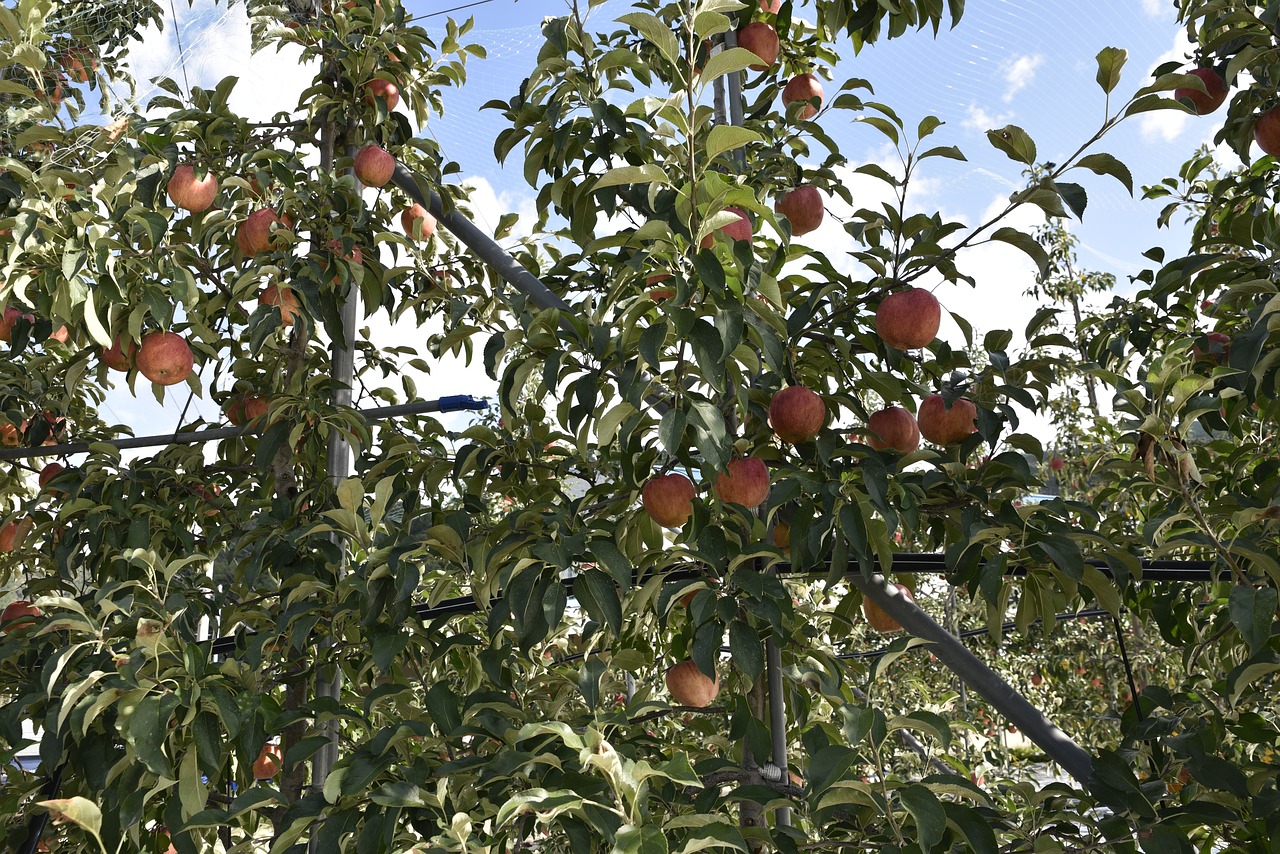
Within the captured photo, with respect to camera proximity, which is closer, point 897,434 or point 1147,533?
point 1147,533

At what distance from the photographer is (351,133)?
2244 mm

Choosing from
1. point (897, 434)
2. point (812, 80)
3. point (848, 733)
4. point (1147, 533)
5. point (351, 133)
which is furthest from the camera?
point (351, 133)

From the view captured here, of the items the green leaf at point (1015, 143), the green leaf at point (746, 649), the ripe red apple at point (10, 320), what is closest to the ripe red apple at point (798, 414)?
the green leaf at point (746, 649)

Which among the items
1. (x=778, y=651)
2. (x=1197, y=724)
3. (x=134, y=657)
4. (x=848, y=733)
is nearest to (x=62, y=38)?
(x=134, y=657)

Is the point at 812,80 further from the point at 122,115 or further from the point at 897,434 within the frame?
the point at 122,115

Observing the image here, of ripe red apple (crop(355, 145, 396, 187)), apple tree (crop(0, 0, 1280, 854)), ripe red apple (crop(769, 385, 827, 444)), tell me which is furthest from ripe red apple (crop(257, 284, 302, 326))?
ripe red apple (crop(769, 385, 827, 444))

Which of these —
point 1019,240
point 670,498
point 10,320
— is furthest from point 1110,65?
point 10,320

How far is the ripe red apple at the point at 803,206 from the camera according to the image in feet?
5.53

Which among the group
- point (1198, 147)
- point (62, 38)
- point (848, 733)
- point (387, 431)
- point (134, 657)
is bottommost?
point (848, 733)

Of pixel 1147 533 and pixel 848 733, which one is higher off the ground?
pixel 1147 533

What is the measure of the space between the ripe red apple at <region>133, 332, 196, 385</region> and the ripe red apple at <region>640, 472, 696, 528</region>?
3.30 ft

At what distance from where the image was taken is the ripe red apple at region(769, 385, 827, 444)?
1318 millimetres

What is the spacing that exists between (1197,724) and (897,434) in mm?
536

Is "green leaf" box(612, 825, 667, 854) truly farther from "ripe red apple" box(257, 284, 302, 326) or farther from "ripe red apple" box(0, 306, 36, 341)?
"ripe red apple" box(0, 306, 36, 341)
